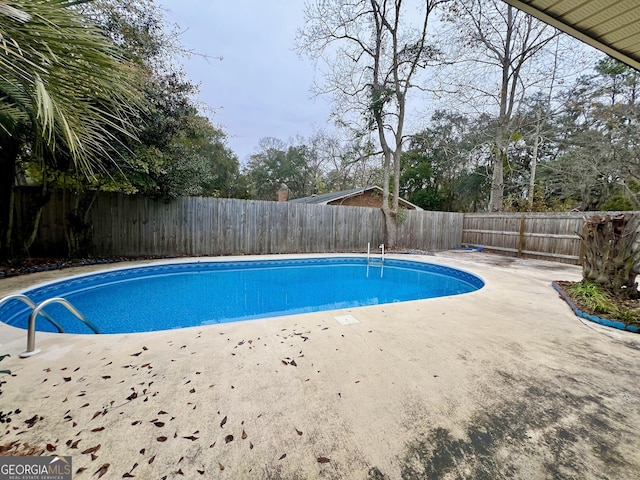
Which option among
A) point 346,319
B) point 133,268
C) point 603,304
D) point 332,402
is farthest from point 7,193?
point 603,304

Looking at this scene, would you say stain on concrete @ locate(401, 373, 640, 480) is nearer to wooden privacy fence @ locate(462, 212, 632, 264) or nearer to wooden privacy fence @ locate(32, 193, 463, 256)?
wooden privacy fence @ locate(462, 212, 632, 264)

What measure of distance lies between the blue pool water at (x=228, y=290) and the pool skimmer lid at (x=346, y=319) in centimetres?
153

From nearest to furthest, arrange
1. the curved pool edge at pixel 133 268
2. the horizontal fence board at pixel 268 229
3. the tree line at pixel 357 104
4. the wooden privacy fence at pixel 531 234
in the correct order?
the tree line at pixel 357 104, the curved pool edge at pixel 133 268, the horizontal fence board at pixel 268 229, the wooden privacy fence at pixel 531 234

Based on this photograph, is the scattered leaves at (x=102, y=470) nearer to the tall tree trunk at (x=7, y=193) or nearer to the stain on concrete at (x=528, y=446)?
the stain on concrete at (x=528, y=446)

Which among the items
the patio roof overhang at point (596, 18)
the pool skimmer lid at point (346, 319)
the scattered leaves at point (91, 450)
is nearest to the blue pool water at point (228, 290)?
the pool skimmer lid at point (346, 319)

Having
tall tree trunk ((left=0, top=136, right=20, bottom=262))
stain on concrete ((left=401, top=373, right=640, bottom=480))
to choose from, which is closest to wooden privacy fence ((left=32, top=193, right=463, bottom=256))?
tall tree trunk ((left=0, top=136, right=20, bottom=262))

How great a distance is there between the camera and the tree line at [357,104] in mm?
1037

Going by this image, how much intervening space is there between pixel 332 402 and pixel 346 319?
149 centimetres

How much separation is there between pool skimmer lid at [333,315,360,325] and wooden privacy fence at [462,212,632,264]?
7028mm

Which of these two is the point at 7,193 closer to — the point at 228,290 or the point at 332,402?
the point at 228,290

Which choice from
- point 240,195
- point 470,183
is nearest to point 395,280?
point 470,183

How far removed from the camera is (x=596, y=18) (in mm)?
1911

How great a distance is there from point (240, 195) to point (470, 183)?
17.5 metres

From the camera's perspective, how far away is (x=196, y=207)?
7.94 meters
